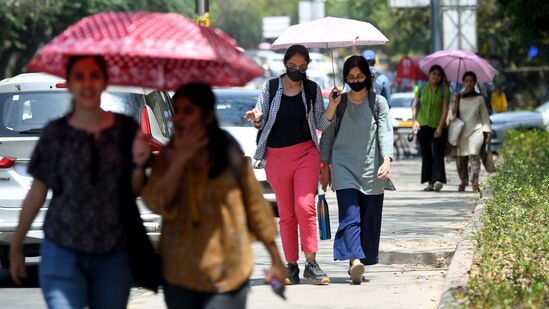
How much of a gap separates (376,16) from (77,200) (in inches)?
2184

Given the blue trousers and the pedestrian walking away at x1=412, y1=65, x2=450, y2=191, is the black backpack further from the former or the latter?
the pedestrian walking away at x1=412, y1=65, x2=450, y2=191

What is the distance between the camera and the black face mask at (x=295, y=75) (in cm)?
1000

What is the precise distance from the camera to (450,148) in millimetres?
19328

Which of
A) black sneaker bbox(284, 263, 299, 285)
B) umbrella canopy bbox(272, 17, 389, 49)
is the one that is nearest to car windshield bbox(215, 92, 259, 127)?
umbrella canopy bbox(272, 17, 389, 49)

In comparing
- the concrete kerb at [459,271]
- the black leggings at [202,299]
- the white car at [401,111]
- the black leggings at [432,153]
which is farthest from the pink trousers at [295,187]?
the white car at [401,111]

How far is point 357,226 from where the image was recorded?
1022 cm

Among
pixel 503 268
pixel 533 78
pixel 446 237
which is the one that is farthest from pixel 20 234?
pixel 533 78

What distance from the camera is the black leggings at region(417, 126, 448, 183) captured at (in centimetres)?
1941

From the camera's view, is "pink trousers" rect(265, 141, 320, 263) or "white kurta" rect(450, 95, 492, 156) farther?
"white kurta" rect(450, 95, 492, 156)

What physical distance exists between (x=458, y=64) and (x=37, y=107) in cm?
1011

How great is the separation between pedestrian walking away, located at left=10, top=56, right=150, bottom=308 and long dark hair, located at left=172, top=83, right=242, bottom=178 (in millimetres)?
268

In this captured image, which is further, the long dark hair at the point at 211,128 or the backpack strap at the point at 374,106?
the backpack strap at the point at 374,106

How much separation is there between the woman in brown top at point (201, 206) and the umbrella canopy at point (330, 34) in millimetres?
5709

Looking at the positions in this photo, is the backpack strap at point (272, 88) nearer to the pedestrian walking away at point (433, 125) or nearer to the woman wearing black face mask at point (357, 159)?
the woman wearing black face mask at point (357, 159)
